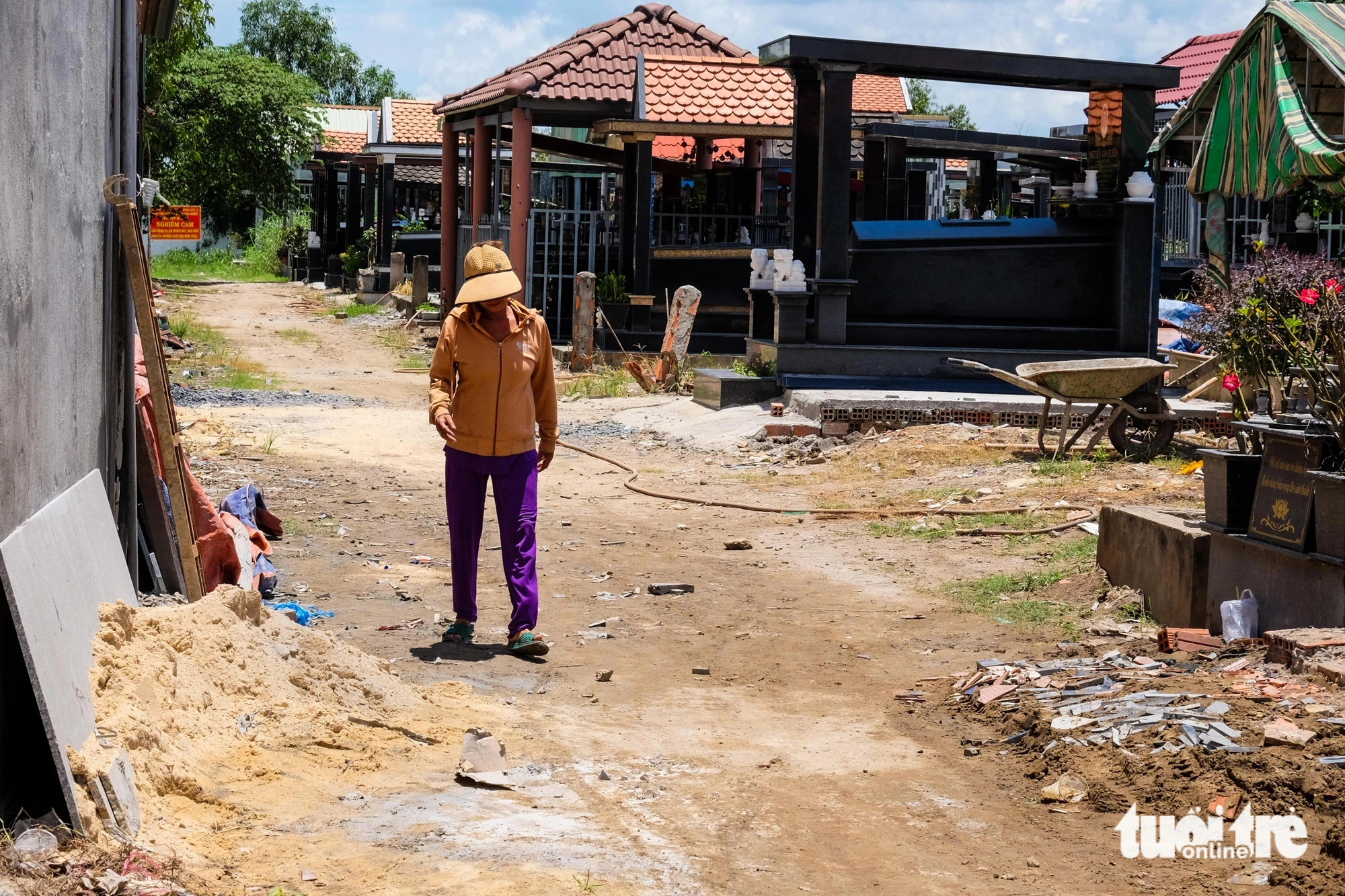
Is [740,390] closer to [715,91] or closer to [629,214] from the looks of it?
[629,214]

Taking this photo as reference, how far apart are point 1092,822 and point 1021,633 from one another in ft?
8.91

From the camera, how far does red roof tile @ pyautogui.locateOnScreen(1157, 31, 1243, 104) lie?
85.1 feet

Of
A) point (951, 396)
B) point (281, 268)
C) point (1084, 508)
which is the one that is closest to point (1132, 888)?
point (1084, 508)

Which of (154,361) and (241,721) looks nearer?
(241,721)

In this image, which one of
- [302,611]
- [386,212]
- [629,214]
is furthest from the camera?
[386,212]

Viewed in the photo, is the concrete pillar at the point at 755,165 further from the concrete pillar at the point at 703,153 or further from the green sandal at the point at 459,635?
the green sandal at the point at 459,635

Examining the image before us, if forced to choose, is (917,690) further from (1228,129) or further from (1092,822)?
(1228,129)

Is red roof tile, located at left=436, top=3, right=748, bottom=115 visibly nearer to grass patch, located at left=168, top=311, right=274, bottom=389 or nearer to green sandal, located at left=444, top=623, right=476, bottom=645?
grass patch, located at left=168, top=311, right=274, bottom=389

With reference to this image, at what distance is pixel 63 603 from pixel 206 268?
148 ft

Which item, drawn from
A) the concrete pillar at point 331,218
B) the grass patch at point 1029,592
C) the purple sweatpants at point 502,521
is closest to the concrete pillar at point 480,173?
the grass patch at point 1029,592

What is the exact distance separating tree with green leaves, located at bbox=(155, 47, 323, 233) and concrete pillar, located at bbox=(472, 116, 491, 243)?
1690 centimetres

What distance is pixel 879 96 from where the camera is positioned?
109ft

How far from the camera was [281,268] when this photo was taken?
4541 cm

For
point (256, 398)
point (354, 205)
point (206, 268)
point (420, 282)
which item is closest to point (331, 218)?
point (354, 205)
